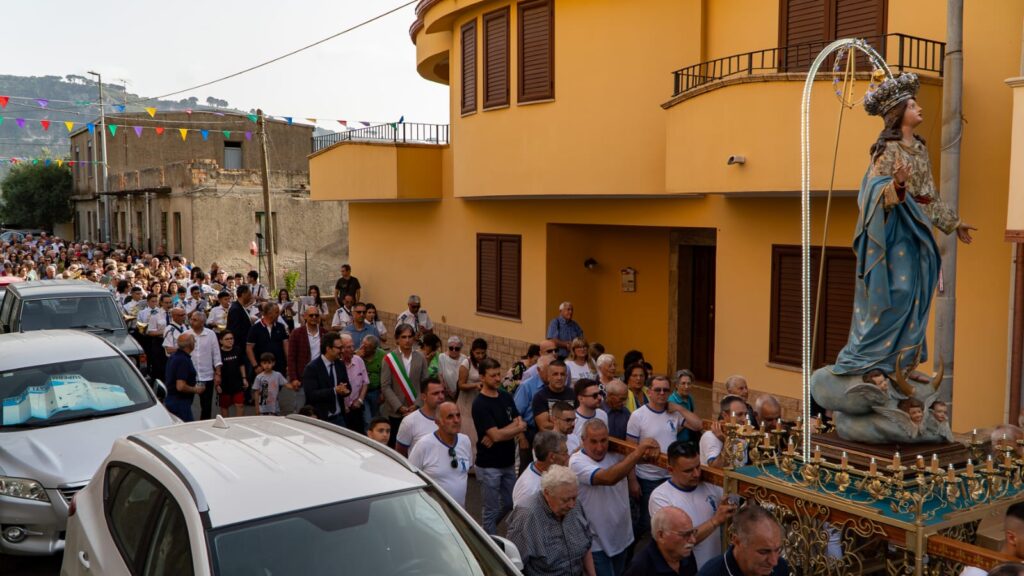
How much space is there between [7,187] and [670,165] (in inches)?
2346

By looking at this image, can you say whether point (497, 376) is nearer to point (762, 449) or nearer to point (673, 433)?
point (673, 433)

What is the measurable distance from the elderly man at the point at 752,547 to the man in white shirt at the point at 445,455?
2580 millimetres

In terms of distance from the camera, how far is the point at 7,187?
5950 cm

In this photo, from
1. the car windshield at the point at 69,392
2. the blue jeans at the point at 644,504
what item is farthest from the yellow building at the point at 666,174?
the car windshield at the point at 69,392

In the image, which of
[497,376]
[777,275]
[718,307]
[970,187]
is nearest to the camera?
[497,376]

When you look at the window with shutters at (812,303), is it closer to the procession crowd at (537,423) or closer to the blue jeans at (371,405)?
the procession crowd at (537,423)

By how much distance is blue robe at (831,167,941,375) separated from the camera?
5.91 m

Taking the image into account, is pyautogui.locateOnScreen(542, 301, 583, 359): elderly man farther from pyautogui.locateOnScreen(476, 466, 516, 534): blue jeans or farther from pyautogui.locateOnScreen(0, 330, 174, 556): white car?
pyautogui.locateOnScreen(0, 330, 174, 556): white car

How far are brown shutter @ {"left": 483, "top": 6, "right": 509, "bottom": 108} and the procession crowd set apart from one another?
4.14m

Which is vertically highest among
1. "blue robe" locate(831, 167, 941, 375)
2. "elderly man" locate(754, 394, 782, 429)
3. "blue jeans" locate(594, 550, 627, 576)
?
"blue robe" locate(831, 167, 941, 375)

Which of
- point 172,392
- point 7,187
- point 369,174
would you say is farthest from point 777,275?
point 7,187

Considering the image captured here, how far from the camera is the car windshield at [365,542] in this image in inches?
163

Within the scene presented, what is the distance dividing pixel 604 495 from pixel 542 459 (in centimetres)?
66

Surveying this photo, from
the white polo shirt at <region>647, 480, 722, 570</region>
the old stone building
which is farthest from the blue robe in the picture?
the old stone building
